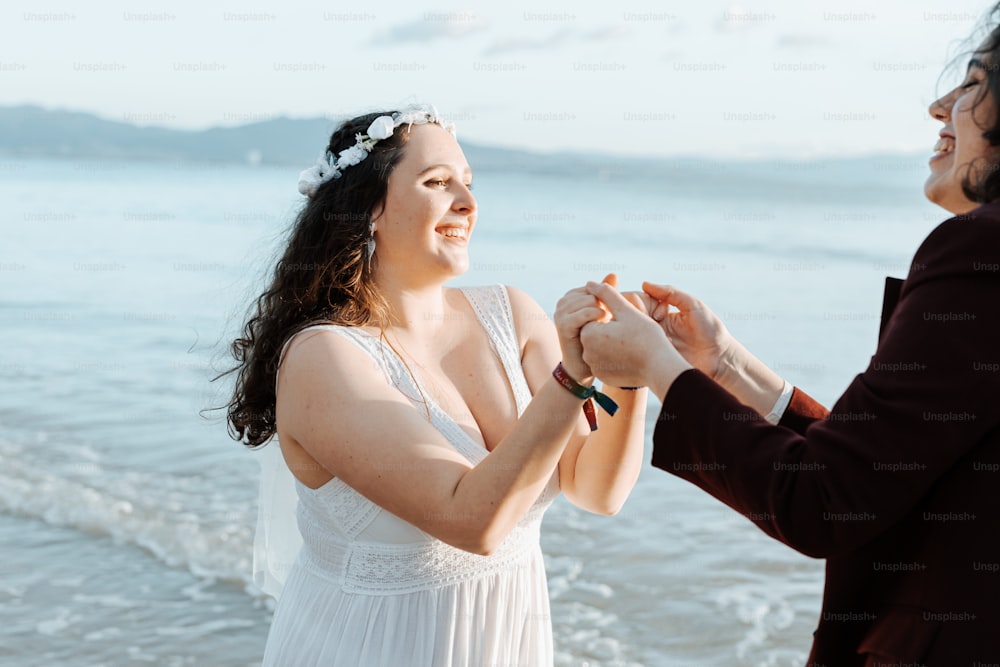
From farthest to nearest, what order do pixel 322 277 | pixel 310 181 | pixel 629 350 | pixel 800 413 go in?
pixel 310 181 → pixel 322 277 → pixel 800 413 → pixel 629 350

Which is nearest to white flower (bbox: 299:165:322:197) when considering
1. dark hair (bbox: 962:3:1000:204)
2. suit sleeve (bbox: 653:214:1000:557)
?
suit sleeve (bbox: 653:214:1000:557)

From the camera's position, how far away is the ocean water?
571 centimetres

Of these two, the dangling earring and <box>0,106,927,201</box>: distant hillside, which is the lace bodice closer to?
the dangling earring

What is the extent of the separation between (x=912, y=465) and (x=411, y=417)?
1.42 metres

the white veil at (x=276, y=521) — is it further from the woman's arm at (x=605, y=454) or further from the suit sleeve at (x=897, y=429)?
the suit sleeve at (x=897, y=429)

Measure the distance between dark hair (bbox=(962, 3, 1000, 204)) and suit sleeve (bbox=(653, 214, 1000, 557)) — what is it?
185 millimetres

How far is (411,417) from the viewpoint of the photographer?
2.90 meters

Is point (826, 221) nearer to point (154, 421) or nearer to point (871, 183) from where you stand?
point (871, 183)

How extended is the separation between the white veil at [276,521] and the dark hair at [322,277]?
0.24 m

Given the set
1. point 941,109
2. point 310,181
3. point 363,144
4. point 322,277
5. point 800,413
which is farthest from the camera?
point 310,181

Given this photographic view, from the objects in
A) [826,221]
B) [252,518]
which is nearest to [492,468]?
[252,518]

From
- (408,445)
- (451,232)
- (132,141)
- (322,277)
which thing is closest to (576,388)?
(408,445)

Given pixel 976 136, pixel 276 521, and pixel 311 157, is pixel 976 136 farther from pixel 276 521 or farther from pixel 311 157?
pixel 311 157

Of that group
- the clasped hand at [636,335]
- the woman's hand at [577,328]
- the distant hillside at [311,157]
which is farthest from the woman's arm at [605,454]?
the distant hillside at [311,157]
